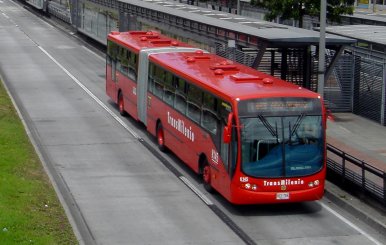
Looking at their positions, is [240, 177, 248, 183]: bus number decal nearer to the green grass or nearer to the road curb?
the road curb

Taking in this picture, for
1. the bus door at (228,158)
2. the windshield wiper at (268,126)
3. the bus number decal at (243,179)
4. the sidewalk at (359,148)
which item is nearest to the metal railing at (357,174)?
the sidewalk at (359,148)

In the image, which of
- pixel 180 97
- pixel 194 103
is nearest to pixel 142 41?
pixel 180 97

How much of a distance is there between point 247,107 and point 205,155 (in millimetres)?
2642

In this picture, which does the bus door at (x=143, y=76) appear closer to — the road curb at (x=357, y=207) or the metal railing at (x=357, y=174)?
the metal railing at (x=357, y=174)

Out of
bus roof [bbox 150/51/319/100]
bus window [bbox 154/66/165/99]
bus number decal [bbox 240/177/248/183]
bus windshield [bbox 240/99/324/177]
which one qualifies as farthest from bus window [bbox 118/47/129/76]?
bus number decal [bbox 240/177/248/183]

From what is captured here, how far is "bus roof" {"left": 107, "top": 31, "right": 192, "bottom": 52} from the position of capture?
2916cm

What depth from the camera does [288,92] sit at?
1892 cm

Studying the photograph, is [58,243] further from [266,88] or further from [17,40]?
[17,40]

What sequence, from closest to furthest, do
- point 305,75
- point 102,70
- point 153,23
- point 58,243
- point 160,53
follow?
point 58,243
point 160,53
point 305,75
point 153,23
point 102,70

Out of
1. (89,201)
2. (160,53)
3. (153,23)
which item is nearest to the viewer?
(89,201)

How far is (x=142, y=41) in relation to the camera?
99.4 ft

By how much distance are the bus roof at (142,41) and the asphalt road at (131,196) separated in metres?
2.62

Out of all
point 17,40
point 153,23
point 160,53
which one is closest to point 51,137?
point 160,53

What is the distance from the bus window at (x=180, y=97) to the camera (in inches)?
900
